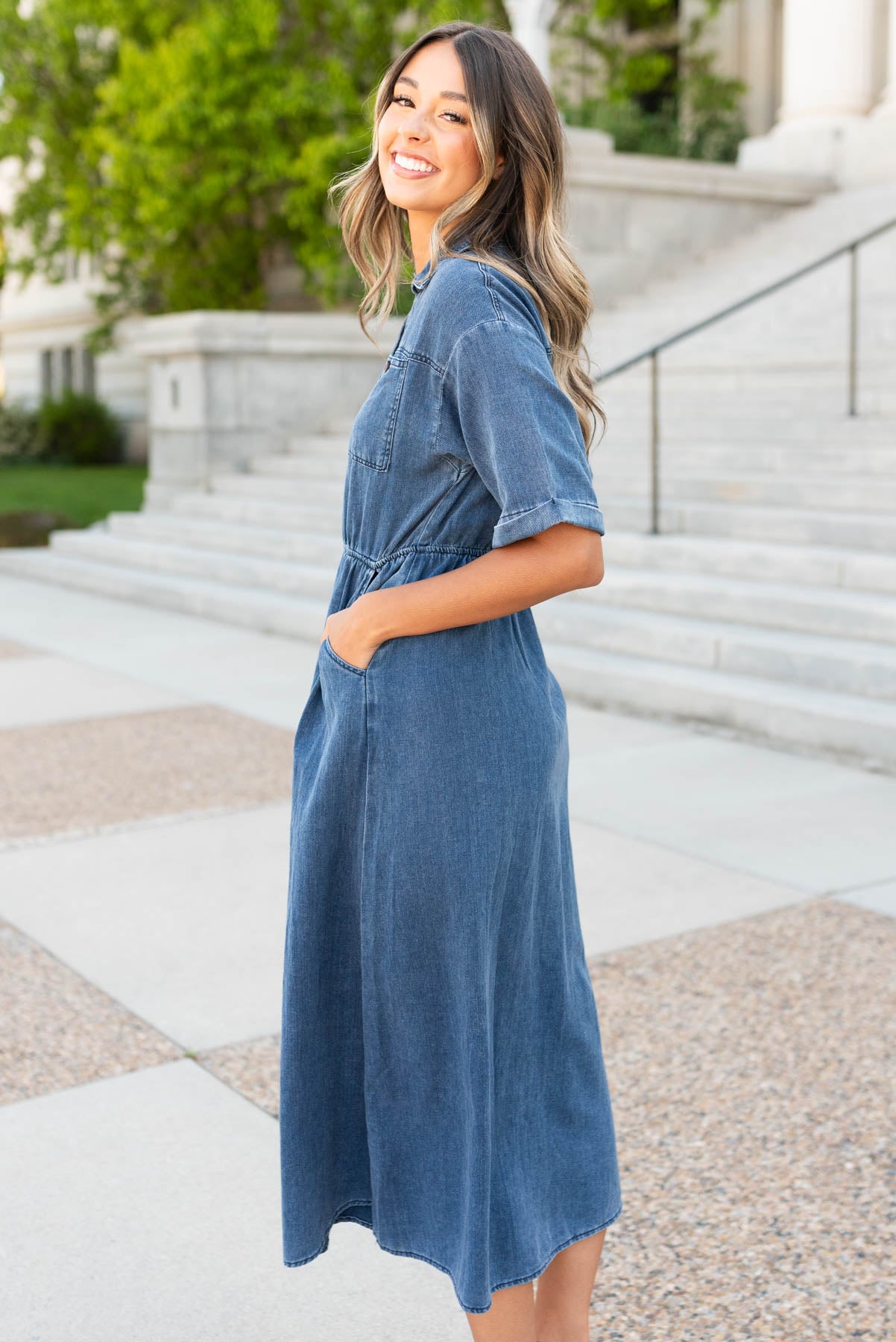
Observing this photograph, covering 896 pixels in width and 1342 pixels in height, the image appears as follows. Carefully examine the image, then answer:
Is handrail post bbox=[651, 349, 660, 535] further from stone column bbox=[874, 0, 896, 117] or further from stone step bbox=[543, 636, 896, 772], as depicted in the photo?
stone column bbox=[874, 0, 896, 117]

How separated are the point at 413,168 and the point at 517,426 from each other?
0.41 m

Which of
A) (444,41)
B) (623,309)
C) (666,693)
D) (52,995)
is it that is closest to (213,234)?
(623,309)

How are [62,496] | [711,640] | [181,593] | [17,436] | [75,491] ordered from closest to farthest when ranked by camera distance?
[711,640], [181,593], [62,496], [75,491], [17,436]

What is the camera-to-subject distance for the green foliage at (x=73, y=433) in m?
27.1

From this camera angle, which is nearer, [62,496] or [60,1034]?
[60,1034]

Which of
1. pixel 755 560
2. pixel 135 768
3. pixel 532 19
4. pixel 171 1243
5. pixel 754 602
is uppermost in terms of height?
pixel 532 19

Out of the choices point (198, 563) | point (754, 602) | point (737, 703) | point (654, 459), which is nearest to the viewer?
point (737, 703)

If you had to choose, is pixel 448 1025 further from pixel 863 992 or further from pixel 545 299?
pixel 863 992

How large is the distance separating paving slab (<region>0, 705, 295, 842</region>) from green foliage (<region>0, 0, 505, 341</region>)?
10.2m

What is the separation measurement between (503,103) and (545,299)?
24 centimetres

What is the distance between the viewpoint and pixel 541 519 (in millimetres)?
1746

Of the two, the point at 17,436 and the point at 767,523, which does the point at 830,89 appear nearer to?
the point at 767,523

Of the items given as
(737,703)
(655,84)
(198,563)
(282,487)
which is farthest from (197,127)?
(737,703)

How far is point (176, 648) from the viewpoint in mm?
9672
